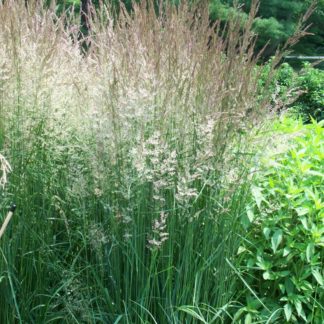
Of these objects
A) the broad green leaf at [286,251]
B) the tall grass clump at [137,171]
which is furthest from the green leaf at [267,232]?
the tall grass clump at [137,171]

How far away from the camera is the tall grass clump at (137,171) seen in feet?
9.05

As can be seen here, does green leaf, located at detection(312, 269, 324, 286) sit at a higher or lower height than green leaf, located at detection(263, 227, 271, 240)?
lower

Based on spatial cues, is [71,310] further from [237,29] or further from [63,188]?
[237,29]

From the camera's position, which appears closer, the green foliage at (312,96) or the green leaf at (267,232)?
the green leaf at (267,232)

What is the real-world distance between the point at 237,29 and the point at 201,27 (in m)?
0.19

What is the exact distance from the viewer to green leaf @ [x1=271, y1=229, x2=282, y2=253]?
3064 mm

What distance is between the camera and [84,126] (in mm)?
3066

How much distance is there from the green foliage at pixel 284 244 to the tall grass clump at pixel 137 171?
179 mm

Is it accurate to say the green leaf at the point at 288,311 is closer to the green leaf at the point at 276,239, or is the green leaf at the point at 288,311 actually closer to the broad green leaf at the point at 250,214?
the green leaf at the point at 276,239

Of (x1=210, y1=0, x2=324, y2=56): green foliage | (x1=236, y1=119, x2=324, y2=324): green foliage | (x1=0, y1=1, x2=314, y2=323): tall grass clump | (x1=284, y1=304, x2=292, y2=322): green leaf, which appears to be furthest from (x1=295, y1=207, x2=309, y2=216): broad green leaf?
(x1=210, y1=0, x2=324, y2=56): green foliage

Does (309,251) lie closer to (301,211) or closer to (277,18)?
(301,211)

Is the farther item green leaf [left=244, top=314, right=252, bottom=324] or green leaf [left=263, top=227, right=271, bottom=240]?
green leaf [left=263, top=227, right=271, bottom=240]

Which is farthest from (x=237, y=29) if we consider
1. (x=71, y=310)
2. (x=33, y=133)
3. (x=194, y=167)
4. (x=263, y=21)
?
(x=263, y=21)

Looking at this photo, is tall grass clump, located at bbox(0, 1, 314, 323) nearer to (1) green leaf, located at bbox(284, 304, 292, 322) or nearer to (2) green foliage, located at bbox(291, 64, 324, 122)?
(1) green leaf, located at bbox(284, 304, 292, 322)
